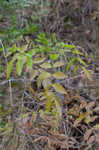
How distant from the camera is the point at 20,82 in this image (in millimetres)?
1805

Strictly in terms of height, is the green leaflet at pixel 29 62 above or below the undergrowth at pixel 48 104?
above

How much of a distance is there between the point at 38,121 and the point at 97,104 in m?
0.55

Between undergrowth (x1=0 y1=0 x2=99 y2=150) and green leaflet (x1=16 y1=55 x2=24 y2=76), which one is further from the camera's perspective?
undergrowth (x1=0 y1=0 x2=99 y2=150)

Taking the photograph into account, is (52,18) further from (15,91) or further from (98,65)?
(15,91)

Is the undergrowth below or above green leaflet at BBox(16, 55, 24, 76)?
below

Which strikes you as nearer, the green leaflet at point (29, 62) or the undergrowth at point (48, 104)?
the green leaflet at point (29, 62)

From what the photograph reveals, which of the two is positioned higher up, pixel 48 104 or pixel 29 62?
pixel 29 62

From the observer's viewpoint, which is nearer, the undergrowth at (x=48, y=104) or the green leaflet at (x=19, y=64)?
the green leaflet at (x=19, y=64)

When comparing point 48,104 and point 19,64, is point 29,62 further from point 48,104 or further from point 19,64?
point 48,104

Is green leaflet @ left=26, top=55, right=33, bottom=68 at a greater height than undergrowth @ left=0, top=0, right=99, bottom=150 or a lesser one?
greater

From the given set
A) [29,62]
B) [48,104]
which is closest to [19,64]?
[29,62]

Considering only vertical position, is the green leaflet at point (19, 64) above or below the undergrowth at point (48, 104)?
above

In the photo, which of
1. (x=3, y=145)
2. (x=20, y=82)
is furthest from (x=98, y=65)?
(x=3, y=145)

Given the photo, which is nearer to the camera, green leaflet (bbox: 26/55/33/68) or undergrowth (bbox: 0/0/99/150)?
green leaflet (bbox: 26/55/33/68)
